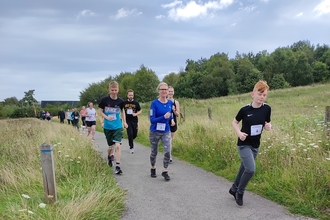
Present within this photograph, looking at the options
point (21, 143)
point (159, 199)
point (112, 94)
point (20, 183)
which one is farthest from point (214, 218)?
point (21, 143)

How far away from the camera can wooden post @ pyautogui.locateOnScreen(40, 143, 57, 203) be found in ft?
13.0

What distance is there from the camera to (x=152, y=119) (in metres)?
5.82

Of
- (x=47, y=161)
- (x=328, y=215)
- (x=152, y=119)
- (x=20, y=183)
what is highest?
(x=152, y=119)

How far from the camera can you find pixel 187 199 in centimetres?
477

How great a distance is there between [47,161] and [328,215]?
398 cm

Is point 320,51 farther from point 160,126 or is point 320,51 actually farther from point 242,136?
point 242,136

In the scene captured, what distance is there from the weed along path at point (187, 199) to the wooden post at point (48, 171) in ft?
3.56

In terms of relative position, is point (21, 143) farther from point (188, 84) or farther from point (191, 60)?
point (191, 60)

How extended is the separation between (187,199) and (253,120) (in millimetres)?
1740

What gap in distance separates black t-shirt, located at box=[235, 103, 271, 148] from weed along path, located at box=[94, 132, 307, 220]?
3.32 ft

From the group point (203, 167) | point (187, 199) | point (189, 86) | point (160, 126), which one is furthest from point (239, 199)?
point (189, 86)

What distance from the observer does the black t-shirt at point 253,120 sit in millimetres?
4234

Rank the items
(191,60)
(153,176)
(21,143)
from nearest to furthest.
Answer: (153,176)
(21,143)
(191,60)

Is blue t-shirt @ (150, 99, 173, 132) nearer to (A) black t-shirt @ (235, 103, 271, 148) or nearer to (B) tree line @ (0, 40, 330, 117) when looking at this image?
(A) black t-shirt @ (235, 103, 271, 148)
